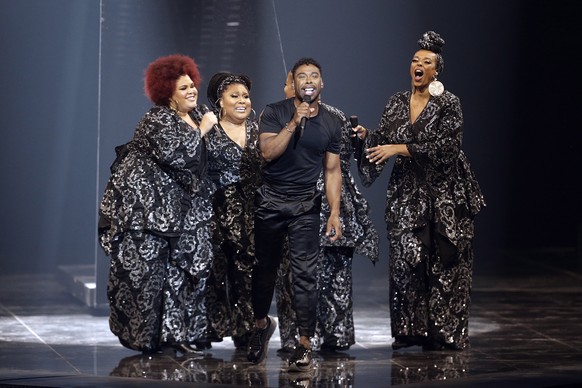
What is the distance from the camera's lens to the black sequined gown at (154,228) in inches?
287

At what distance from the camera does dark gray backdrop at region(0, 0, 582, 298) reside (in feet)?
34.1

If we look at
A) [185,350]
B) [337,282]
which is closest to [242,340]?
[185,350]

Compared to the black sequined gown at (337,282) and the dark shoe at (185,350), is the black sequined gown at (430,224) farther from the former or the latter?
the dark shoe at (185,350)

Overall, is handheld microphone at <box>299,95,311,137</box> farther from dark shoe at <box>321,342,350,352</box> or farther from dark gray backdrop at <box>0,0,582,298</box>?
dark gray backdrop at <box>0,0,582,298</box>

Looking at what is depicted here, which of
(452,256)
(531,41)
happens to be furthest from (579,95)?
(452,256)

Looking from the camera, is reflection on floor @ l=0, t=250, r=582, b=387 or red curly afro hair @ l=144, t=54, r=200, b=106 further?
red curly afro hair @ l=144, t=54, r=200, b=106

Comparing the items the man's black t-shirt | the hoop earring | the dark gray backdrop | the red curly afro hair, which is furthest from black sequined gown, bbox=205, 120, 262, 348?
the dark gray backdrop

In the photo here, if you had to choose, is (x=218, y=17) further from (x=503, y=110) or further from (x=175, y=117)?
(x=503, y=110)

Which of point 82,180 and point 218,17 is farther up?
point 218,17

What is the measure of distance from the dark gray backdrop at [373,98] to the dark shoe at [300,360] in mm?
2961

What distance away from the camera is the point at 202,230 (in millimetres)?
7414

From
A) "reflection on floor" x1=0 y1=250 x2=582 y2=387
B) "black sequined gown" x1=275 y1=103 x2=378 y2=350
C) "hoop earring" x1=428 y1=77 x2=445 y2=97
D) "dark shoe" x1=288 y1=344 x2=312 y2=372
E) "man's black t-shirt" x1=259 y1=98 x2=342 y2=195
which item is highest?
"hoop earring" x1=428 y1=77 x2=445 y2=97

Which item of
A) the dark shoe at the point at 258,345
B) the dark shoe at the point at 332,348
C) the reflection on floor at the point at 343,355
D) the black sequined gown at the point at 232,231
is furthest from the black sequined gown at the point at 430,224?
the dark shoe at the point at 258,345

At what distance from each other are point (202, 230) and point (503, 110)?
4499 millimetres
